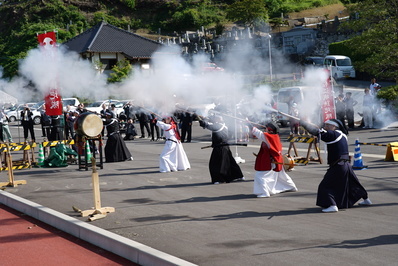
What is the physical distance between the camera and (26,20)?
101 ft

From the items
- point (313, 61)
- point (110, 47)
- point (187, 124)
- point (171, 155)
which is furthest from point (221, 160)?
point (313, 61)

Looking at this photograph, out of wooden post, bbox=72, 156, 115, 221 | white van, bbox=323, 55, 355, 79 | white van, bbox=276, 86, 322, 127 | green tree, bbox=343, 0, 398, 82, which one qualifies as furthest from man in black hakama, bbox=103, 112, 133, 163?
white van, bbox=323, 55, 355, 79

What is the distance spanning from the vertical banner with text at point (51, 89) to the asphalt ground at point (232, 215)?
7.48 feet

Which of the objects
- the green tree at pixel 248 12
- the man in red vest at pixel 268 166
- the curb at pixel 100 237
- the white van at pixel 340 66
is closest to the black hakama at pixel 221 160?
the man in red vest at pixel 268 166

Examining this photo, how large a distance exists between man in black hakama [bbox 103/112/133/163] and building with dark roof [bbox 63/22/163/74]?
7.90 meters

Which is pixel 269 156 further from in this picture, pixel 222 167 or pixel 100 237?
pixel 100 237

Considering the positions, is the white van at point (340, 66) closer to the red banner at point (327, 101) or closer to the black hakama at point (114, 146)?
the red banner at point (327, 101)

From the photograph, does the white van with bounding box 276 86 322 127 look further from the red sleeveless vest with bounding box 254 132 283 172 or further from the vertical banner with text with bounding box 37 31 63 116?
the vertical banner with text with bounding box 37 31 63 116

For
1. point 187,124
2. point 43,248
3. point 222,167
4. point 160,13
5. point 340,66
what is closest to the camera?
point 43,248

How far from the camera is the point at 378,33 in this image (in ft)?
73.5

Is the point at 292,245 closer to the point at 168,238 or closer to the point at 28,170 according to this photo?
the point at 168,238

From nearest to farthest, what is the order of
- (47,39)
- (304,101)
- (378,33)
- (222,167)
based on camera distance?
(222,167) → (47,39) → (304,101) → (378,33)

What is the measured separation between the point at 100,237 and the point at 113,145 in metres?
10.4

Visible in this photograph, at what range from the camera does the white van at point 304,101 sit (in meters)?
19.4
